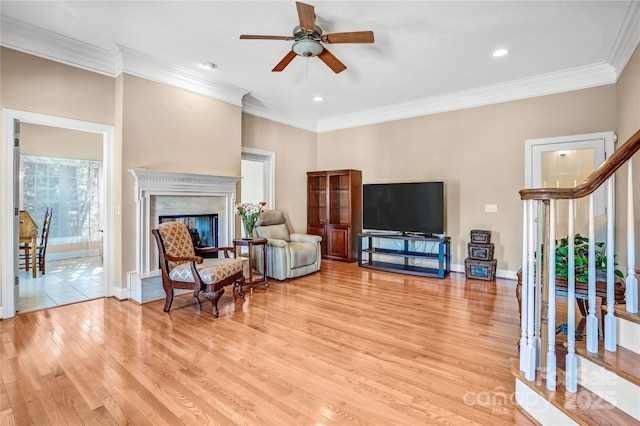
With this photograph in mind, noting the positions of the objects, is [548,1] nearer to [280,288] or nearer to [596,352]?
[596,352]

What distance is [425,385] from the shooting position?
2.04 metres

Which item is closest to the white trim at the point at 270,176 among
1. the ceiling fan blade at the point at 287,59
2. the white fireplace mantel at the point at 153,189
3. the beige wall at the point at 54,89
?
the white fireplace mantel at the point at 153,189

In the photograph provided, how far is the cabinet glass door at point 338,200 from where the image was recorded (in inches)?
252

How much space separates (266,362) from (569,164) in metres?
4.71

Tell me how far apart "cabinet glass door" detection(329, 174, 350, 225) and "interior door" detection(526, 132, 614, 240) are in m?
3.13

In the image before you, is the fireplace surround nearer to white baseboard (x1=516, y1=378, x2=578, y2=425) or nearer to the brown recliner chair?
the brown recliner chair

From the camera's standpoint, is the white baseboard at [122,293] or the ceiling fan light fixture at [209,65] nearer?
the white baseboard at [122,293]

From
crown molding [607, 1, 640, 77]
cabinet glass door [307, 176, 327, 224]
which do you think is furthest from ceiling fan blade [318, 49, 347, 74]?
cabinet glass door [307, 176, 327, 224]

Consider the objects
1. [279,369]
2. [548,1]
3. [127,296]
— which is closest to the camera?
[279,369]

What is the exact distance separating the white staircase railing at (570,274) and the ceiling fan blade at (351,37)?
1946mm

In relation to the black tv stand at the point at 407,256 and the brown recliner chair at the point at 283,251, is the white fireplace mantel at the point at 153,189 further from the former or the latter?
the black tv stand at the point at 407,256

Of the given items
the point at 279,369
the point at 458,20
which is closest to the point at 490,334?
the point at 279,369

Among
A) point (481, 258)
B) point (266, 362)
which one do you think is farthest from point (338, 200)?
point (266, 362)

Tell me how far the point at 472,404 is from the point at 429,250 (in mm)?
3910
